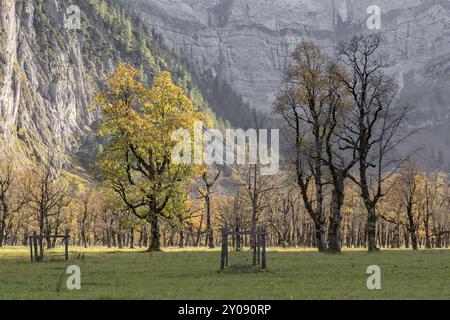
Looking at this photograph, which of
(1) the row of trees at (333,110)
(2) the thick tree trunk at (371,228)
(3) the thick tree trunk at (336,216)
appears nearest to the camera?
(3) the thick tree trunk at (336,216)

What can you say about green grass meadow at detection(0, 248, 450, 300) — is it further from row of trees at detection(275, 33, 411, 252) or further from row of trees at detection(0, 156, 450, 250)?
row of trees at detection(0, 156, 450, 250)

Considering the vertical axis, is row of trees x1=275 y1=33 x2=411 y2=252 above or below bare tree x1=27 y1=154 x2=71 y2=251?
above

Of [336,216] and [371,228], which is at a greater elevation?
[336,216]

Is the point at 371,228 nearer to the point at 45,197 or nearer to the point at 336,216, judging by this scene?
the point at 336,216

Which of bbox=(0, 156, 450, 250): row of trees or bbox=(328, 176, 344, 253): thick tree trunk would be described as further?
bbox=(0, 156, 450, 250): row of trees

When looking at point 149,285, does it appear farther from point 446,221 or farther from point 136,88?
point 446,221

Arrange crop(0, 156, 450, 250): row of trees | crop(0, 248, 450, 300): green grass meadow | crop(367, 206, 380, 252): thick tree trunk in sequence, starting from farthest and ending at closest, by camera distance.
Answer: crop(0, 156, 450, 250): row of trees → crop(367, 206, 380, 252): thick tree trunk → crop(0, 248, 450, 300): green grass meadow

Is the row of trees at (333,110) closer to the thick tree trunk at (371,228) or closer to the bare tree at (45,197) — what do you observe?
the thick tree trunk at (371,228)

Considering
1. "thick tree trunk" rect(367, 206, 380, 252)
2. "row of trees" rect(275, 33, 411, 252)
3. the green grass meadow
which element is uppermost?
"row of trees" rect(275, 33, 411, 252)

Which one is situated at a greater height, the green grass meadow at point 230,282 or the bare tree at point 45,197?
the bare tree at point 45,197

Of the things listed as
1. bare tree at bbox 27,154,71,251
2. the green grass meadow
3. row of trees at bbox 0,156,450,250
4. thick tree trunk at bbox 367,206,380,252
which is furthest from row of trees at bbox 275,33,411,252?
bare tree at bbox 27,154,71,251

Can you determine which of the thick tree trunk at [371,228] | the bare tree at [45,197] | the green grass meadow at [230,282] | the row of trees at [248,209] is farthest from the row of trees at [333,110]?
the bare tree at [45,197]

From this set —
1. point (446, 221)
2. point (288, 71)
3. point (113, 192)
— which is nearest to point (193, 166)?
point (113, 192)

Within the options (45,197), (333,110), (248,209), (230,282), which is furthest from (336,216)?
(248,209)
